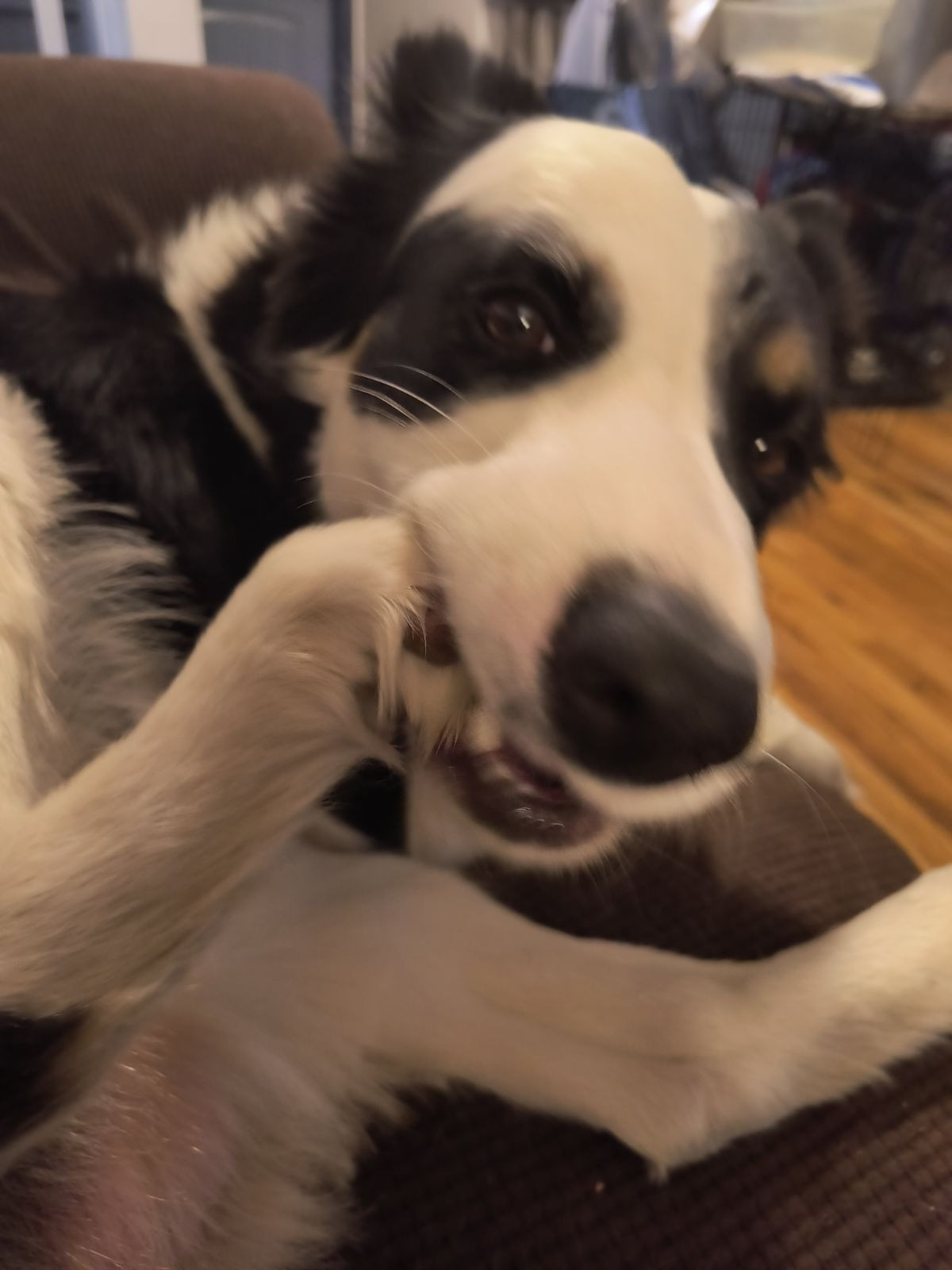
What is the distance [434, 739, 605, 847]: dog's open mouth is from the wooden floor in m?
0.57

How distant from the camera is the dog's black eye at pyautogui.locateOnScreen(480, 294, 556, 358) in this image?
67 centimetres

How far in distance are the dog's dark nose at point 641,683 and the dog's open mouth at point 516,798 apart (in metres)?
0.05

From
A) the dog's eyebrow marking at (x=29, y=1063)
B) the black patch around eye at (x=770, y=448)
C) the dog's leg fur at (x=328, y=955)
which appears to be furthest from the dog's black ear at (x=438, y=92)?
the dog's eyebrow marking at (x=29, y=1063)

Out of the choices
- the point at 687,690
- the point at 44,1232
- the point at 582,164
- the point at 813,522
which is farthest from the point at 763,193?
the point at 44,1232

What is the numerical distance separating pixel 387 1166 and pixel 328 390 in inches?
23.9

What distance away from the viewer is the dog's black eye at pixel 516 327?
0.67 meters

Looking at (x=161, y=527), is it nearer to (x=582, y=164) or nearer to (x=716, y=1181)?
(x=582, y=164)

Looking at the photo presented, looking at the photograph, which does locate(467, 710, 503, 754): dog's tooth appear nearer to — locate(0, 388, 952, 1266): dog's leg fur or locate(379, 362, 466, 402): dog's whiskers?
locate(0, 388, 952, 1266): dog's leg fur

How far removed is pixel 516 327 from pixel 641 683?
35 centimetres

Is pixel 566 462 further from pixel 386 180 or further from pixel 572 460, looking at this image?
pixel 386 180

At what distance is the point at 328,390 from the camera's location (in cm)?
81

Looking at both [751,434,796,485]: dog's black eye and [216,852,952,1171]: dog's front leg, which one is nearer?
[216,852,952,1171]: dog's front leg

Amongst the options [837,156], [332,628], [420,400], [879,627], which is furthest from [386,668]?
[837,156]

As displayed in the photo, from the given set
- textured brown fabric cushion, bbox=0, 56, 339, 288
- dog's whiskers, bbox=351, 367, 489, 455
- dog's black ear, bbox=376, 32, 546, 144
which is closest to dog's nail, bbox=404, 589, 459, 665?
dog's whiskers, bbox=351, 367, 489, 455
